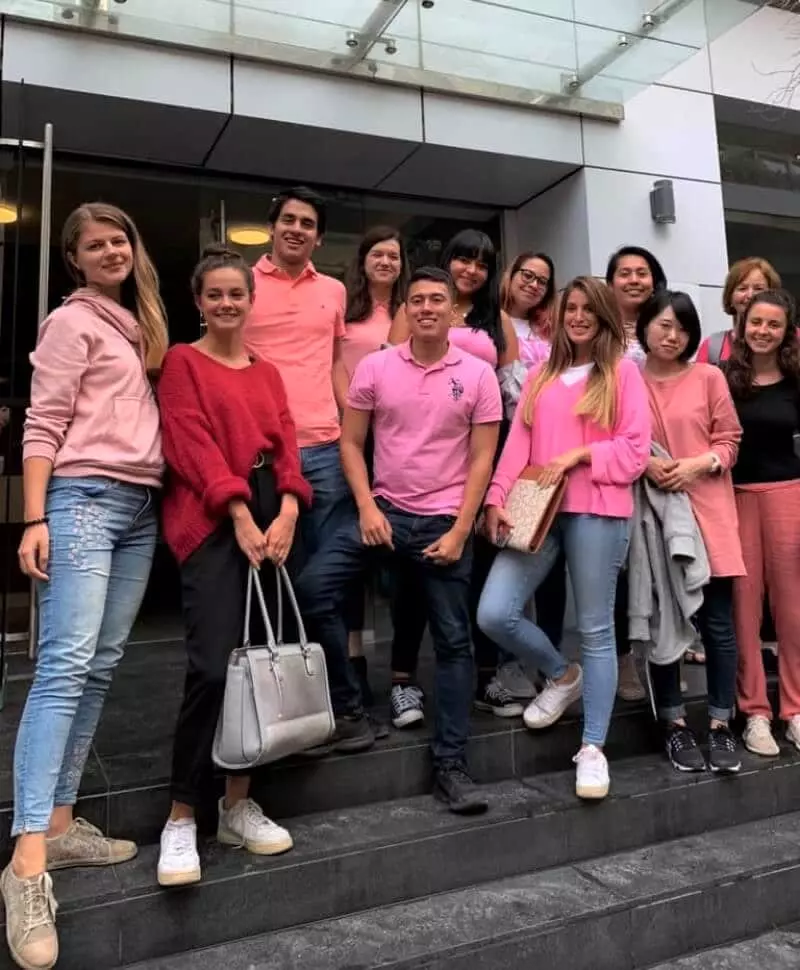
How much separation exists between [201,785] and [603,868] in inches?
61.4

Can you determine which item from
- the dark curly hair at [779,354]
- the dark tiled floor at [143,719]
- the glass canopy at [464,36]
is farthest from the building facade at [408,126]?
the dark curly hair at [779,354]

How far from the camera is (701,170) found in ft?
21.2

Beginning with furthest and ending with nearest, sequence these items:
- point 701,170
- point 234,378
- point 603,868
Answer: point 701,170
point 603,868
point 234,378

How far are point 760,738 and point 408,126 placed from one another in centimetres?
456

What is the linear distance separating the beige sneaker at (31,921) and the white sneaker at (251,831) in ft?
1.99

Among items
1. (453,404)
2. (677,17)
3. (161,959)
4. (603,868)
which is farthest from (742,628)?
(677,17)

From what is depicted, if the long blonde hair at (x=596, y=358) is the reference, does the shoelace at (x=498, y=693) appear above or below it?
below

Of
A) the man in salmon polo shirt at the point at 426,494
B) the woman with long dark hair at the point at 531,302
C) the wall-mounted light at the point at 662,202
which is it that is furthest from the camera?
the wall-mounted light at the point at 662,202

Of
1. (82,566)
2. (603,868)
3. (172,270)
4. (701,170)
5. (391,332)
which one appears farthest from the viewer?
(701,170)

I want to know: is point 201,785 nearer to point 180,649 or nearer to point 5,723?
point 5,723

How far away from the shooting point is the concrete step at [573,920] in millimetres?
2400

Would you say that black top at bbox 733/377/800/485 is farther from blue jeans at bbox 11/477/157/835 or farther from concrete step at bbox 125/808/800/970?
blue jeans at bbox 11/477/157/835

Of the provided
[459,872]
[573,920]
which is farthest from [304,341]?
[573,920]

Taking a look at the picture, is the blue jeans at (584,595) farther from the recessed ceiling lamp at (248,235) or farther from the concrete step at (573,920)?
the recessed ceiling lamp at (248,235)
